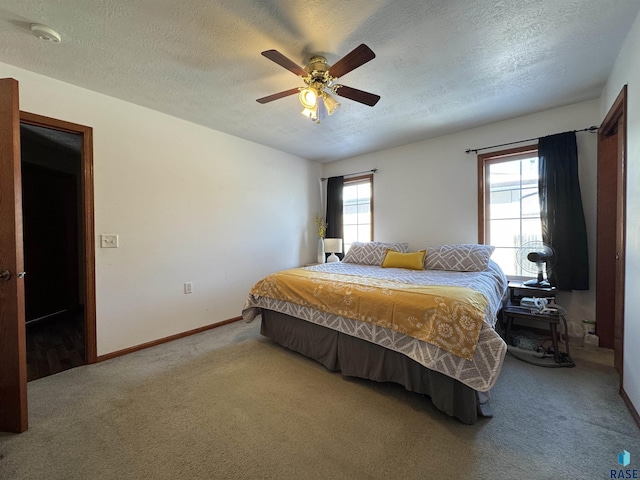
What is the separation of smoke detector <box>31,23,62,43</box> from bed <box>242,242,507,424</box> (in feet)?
7.44

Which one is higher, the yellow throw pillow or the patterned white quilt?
the yellow throw pillow

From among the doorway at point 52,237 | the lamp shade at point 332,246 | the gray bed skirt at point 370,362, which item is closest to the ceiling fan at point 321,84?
the gray bed skirt at point 370,362

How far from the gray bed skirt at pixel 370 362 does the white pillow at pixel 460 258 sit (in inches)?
59.3

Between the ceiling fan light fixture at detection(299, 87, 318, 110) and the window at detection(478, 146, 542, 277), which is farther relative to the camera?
the window at detection(478, 146, 542, 277)

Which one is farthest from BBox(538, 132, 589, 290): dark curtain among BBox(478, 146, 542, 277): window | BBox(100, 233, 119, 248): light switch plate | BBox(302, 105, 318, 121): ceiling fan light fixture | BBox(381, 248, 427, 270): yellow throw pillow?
BBox(100, 233, 119, 248): light switch plate

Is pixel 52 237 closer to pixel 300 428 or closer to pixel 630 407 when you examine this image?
pixel 300 428

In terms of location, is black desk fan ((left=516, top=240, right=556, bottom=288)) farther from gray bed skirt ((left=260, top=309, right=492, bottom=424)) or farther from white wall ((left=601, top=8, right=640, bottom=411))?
gray bed skirt ((left=260, top=309, right=492, bottom=424))

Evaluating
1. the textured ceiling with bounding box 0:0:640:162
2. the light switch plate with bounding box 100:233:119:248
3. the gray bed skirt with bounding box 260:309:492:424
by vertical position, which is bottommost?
the gray bed skirt with bounding box 260:309:492:424

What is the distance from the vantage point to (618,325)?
6.64ft

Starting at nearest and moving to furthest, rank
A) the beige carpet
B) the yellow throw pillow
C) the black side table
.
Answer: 1. the beige carpet
2. the black side table
3. the yellow throw pillow

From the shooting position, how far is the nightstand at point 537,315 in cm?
228

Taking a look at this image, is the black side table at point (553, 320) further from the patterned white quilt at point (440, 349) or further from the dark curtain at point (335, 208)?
the dark curtain at point (335, 208)

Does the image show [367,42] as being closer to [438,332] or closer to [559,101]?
[438,332]

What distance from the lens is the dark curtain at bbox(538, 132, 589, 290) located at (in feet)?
8.57
